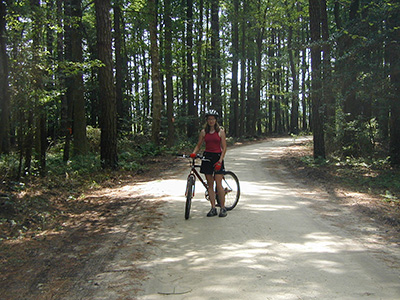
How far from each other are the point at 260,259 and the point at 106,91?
10229mm

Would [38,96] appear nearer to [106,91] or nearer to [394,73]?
[106,91]

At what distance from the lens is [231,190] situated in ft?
24.9

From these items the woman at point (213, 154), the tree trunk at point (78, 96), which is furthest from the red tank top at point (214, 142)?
the tree trunk at point (78, 96)

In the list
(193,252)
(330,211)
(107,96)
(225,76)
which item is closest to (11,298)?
(193,252)

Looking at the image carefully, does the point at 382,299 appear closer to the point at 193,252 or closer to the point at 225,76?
the point at 193,252

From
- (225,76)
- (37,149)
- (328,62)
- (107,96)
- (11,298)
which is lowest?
(11,298)

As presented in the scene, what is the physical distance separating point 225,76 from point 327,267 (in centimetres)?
4966

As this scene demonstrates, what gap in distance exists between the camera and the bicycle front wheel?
7574mm

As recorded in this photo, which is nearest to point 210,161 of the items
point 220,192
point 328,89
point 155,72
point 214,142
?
point 214,142

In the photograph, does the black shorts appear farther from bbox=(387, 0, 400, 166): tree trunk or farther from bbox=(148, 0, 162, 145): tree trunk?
bbox=(148, 0, 162, 145): tree trunk

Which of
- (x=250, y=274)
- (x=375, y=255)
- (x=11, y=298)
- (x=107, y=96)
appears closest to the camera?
(x=11, y=298)

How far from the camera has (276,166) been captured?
15516mm

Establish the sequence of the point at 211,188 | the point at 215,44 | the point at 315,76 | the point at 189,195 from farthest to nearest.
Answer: the point at 215,44 < the point at 315,76 < the point at 211,188 < the point at 189,195

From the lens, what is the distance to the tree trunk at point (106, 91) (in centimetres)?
1301
